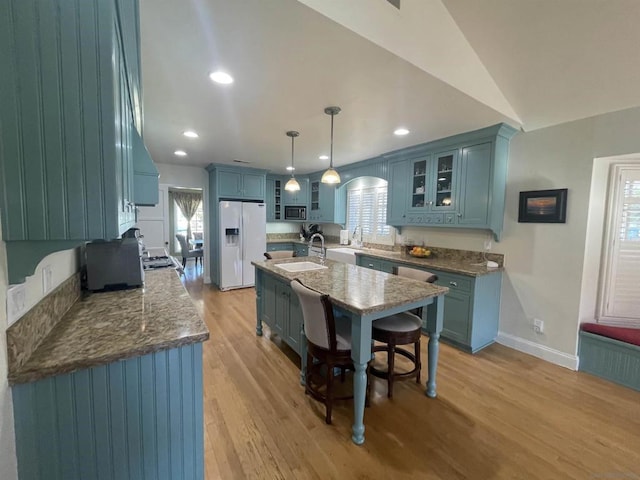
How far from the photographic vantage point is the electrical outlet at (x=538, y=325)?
2.85 m

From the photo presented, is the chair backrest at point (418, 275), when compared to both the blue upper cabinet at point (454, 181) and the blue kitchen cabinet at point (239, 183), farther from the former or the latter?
the blue kitchen cabinet at point (239, 183)

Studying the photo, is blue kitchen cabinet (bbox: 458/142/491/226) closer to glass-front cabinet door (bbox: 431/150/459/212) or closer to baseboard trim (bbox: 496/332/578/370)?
glass-front cabinet door (bbox: 431/150/459/212)

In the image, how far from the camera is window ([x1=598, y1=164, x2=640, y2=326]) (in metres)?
2.56

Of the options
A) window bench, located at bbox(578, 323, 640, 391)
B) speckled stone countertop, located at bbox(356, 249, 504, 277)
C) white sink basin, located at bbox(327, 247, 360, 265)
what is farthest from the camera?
white sink basin, located at bbox(327, 247, 360, 265)

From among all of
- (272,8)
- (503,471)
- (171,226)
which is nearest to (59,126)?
(272,8)

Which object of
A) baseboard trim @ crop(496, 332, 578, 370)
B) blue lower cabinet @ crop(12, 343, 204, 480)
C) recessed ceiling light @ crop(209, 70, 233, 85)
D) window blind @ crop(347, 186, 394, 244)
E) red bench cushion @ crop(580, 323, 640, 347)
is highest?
recessed ceiling light @ crop(209, 70, 233, 85)

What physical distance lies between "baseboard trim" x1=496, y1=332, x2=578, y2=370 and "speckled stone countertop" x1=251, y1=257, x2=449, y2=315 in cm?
166

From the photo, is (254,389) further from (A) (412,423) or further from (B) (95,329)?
(B) (95,329)

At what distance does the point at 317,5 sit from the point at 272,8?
22 cm

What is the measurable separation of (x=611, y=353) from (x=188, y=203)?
32.1 feet

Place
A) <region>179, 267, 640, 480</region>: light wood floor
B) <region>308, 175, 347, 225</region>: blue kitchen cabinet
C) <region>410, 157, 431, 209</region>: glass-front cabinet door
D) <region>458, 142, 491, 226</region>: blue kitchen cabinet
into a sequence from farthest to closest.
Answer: <region>308, 175, 347, 225</region>: blue kitchen cabinet < <region>410, 157, 431, 209</region>: glass-front cabinet door < <region>458, 142, 491, 226</region>: blue kitchen cabinet < <region>179, 267, 640, 480</region>: light wood floor

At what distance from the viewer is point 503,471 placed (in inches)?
61.8

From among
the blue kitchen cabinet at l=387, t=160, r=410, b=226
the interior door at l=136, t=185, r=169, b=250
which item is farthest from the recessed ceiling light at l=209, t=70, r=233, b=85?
the interior door at l=136, t=185, r=169, b=250

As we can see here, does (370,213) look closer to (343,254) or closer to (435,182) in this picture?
(343,254)
